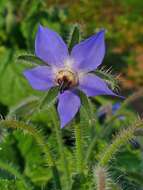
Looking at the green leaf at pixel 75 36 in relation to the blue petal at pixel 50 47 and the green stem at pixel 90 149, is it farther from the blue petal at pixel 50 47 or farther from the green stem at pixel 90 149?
the green stem at pixel 90 149

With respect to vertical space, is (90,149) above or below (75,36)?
below

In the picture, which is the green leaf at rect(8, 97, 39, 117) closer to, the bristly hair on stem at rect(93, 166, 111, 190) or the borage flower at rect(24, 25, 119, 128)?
the borage flower at rect(24, 25, 119, 128)

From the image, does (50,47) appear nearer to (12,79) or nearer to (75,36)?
(75,36)

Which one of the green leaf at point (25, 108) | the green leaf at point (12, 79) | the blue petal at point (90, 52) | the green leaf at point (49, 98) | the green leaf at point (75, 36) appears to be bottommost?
the green leaf at point (49, 98)

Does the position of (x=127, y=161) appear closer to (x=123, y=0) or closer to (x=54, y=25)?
(x=54, y=25)

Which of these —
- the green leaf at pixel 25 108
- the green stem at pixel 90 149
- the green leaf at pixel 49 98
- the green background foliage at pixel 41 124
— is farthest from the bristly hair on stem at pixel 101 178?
the green leaf at pixel 25 108

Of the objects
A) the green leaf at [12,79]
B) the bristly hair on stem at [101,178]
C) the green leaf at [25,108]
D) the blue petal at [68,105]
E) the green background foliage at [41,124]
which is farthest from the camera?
the green leaf at [12,79]

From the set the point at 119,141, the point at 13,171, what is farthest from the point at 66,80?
the point at 13,171
